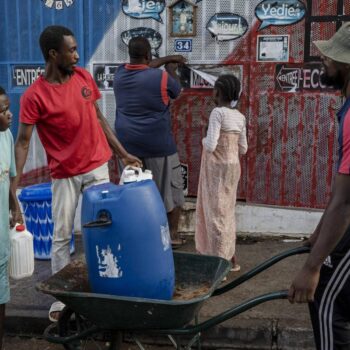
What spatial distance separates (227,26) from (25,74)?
195 centimetres

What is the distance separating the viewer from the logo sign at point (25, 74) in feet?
19.0

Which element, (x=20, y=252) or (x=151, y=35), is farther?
(x=151, y=35)

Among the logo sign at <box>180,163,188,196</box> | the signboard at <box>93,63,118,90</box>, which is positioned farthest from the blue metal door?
the logo sign at <box>180,163,188,196</box>

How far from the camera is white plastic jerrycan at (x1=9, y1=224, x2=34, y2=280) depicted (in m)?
3.62

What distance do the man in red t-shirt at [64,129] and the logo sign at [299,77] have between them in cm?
183

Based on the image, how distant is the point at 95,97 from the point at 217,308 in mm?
1694

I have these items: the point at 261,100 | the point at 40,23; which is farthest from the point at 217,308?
the point at 40,23

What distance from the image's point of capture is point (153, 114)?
505 cm

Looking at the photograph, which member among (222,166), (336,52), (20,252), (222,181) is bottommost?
(20,252)

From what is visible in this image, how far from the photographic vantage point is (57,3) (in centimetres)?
568

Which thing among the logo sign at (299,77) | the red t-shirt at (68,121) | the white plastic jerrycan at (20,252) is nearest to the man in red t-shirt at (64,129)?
the red t-shirt at (68,121)

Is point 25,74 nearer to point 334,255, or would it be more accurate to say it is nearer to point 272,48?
point 272,48

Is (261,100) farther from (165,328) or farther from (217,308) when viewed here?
(165,328)

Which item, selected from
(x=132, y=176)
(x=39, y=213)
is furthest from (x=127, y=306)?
(x=39, y=213)
